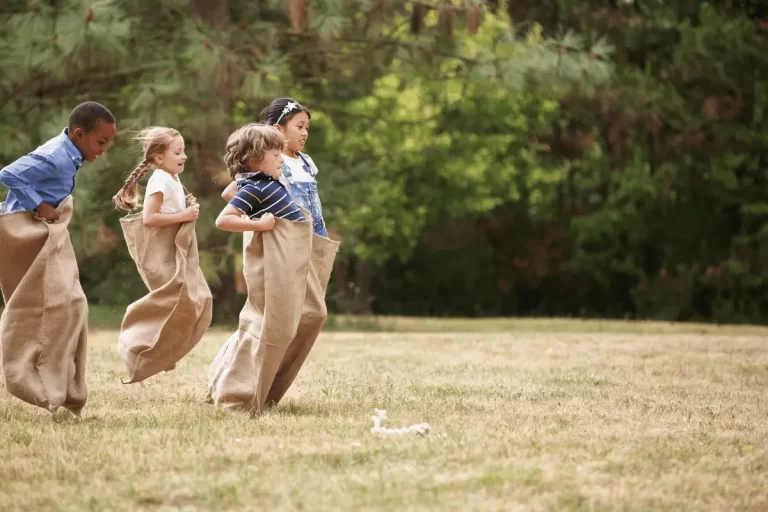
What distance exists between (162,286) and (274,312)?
74 cm

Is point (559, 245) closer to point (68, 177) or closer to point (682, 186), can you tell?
point (682, 186)

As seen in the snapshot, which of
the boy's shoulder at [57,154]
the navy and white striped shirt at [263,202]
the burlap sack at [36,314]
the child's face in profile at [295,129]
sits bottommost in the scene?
the burlap sack at [36,314]

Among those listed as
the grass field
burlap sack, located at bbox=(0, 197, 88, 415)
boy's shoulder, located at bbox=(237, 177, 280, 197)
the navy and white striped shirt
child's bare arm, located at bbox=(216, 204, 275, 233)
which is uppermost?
boy's shoulder, located at bbox=(237, 177, 280, 197)

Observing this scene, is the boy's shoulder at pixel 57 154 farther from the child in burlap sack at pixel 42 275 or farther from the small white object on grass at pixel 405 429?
the small white object on grass at pixel 405 429

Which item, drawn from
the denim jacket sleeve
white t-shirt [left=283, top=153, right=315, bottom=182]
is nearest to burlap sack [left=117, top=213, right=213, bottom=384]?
the denim jacket sleeve

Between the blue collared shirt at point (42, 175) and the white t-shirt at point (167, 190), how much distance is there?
→ 48 cm

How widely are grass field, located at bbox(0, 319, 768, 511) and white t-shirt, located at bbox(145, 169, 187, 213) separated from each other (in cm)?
119

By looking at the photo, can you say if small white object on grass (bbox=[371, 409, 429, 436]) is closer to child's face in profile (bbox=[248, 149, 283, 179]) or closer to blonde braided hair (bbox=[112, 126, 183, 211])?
child's face in profile (bbox=[248, 149, 283, 179])

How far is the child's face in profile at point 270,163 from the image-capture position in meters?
7.39

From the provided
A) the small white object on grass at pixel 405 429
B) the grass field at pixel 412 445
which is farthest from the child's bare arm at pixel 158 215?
the small white object on grass at pixel 405 429

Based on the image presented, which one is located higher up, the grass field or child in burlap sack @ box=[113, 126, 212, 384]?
child in burlap sack @ box=[113, 126, 212, 384]

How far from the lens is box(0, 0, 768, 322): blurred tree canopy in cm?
1670

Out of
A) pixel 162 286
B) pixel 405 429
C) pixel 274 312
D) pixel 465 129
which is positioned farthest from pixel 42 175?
pixel 465 129

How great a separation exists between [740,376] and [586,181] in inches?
769
